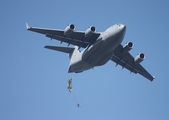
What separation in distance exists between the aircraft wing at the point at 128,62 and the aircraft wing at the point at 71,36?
356 cm

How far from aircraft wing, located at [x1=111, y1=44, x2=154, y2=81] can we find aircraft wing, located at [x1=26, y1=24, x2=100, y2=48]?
11.7 feet

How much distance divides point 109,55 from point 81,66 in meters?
2.89

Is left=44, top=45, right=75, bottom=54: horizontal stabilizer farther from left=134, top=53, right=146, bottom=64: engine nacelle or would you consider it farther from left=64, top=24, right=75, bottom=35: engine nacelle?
left=134, top=53, right=146, bottom=64: engine nacelle

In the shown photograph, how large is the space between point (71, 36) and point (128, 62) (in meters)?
7.31

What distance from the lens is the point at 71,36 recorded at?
26625 mm

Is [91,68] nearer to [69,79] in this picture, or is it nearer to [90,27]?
[69,79]

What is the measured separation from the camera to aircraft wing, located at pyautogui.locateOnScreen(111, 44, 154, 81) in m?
29.4

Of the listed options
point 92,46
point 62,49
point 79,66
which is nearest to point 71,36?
point 92,46

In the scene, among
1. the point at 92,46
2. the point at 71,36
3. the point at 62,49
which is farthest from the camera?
the point at 62,49

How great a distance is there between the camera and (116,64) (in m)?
30.6

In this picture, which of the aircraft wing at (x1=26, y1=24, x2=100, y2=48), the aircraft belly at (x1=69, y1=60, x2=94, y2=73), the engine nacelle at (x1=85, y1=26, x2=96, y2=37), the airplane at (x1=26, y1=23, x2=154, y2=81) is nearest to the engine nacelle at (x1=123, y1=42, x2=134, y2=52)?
the airplane at (x1=26, y1=23, x2=154, y2=81)

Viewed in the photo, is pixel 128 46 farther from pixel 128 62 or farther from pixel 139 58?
pixel 128 62

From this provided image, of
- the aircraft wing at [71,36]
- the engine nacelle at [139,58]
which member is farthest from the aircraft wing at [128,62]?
the aircraft wing at [71,36]

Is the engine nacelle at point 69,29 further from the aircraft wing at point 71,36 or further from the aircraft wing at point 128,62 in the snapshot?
the aircraft wing at point 128,62
